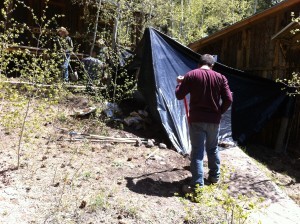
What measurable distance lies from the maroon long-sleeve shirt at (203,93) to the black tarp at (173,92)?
5.13ft

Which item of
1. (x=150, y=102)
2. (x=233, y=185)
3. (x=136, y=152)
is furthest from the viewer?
(x=150, y=102)

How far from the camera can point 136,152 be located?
18.6 feet

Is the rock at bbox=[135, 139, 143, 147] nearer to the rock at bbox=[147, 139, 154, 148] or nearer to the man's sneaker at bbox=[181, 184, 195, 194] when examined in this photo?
the rock at bbox=[147, 139, 154, 148]

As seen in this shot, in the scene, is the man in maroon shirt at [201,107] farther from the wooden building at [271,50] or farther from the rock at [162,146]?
the wooden building at [271,50]

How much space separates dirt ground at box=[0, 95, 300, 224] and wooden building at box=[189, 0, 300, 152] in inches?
65.6

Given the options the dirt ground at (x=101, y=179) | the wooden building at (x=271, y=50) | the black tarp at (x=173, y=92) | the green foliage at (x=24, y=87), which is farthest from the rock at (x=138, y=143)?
the wooden building at (x=271, y=50)

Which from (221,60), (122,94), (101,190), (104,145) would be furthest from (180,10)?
(101,190)

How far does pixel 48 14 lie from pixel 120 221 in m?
12.9

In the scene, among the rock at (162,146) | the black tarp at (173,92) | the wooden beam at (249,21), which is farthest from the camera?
the wooden beam at (249,21)

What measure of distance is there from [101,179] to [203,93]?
171cm

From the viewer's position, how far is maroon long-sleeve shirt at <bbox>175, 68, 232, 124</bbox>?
4.39 m

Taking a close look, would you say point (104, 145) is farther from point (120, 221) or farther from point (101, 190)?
point (120, 221)

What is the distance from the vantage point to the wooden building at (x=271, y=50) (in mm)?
7871

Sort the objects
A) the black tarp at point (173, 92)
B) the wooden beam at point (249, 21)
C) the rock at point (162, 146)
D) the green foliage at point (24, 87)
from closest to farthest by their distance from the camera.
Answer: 1. the green foliage at point (24, 87)
2. the rock at point (162, 146)
3. the black tarp at point (173, 92)
4. the wooden beam at point (249, 21)
